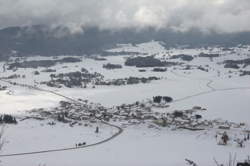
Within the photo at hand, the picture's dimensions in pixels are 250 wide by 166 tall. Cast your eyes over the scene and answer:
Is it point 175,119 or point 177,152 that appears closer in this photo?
point 177,152

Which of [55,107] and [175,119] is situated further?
[55,107]

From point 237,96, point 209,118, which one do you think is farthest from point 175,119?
point 237,96

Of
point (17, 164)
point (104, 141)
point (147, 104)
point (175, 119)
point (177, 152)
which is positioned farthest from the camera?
point (147, 104)

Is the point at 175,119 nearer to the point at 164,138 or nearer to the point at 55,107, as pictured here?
the point at 164,138

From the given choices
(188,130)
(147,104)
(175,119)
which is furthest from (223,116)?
(147,104)

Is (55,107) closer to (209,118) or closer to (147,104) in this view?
(147,104)

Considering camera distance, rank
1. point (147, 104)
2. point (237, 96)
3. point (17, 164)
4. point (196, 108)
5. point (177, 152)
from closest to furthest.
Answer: point (17, 164) < point (177, 152) < point (196, 108) < point (147, 104) < point (237, 96)

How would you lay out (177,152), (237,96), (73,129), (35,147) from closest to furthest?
(177,152) → (35,147) → (73,129) → (237,96)

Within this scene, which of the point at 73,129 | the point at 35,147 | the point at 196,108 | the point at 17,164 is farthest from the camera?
the point at 196,108

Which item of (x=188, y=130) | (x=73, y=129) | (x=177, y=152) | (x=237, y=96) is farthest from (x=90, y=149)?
(x=237, y=96)
